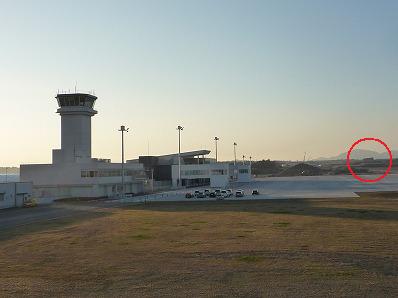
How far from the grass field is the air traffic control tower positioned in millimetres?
64759

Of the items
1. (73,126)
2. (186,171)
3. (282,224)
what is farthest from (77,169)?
(282,224)

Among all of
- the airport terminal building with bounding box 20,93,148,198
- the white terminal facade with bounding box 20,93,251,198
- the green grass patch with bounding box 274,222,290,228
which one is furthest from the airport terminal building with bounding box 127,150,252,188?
the green grass patch with bounding box 274,222,290,228

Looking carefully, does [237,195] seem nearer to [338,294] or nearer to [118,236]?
[118,236]

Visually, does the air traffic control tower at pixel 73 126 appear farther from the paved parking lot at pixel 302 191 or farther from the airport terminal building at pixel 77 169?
the paved parking lot at pixel 302 191

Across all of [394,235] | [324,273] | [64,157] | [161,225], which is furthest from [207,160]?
[324,273]

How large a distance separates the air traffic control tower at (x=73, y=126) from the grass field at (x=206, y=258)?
6476 cm

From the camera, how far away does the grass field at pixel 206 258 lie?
2200cm

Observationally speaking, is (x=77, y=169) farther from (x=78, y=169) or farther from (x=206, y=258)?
(x=206, y=258)

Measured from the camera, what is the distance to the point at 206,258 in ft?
95.8

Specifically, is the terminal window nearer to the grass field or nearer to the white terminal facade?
the white terminal facade

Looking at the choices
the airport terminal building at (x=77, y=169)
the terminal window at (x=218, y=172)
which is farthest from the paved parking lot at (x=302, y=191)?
A: the terminal window at (x=218, y=172)

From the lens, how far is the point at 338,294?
20.5 meters

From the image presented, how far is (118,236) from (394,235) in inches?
844

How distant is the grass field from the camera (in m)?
22.0
